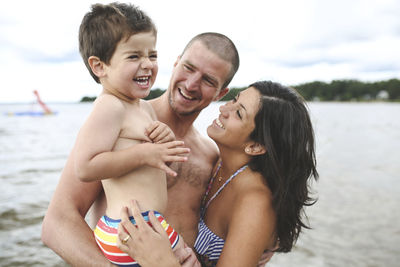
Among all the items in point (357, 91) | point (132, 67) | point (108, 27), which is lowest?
point (357, 91)

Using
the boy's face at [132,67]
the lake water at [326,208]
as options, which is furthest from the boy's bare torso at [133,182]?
the lake water at [326,208]

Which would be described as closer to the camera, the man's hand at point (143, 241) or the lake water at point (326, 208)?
the man's hand at point (143, 241)

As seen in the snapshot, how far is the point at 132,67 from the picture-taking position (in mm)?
2145

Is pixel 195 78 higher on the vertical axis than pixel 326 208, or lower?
higher

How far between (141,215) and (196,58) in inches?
66.6

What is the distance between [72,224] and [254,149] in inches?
57.6

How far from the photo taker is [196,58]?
331 centimetres

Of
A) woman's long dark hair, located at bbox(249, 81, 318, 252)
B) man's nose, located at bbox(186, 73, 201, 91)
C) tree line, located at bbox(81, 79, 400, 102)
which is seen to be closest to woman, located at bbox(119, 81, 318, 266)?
woman's long dark hair, located at bbox(249, 81, 318, 252)

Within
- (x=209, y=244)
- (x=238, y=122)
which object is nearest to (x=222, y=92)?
(x=238, y=122)

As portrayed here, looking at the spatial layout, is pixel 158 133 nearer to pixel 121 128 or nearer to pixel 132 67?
pixel 121 128

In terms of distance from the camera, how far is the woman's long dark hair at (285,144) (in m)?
2.76

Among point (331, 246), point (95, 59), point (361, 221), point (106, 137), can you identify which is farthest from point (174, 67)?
point (361, 221)

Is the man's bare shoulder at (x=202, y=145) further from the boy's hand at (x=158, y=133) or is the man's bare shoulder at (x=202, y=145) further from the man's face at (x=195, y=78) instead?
the boy's hand at (x=158, y=133)

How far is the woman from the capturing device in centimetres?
272
